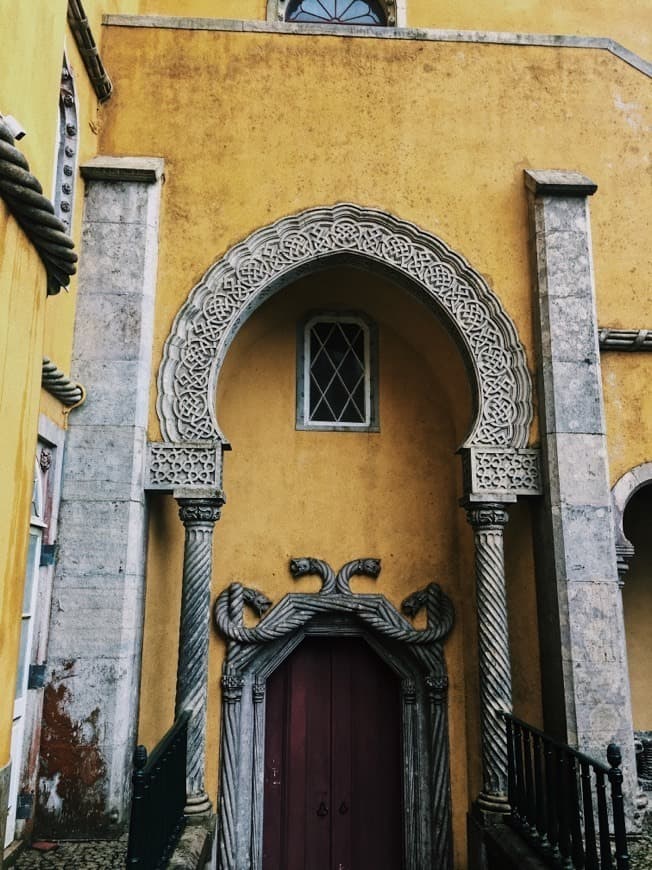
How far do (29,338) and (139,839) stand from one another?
7.37 feet

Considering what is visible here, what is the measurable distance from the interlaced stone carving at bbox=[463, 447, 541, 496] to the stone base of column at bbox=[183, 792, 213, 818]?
9.43 feet

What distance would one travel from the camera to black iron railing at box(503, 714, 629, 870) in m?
3.77

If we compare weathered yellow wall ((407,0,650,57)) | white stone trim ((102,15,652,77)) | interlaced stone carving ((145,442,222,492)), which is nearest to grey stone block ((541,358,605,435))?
interlaced stone carving ((145,442,222,492))

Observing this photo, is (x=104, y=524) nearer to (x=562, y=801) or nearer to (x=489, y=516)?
(x=489, y=516)

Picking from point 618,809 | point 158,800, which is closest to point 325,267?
point 158,800

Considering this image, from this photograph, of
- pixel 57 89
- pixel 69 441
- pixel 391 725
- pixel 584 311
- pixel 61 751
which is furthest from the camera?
pixel 391 725

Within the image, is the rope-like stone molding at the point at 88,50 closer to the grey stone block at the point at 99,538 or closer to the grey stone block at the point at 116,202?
the grey stone block at the point at 116,202

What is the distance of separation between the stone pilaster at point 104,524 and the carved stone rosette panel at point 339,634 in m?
0.97

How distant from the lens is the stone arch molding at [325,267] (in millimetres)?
5559

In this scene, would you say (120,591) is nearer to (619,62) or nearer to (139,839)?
(139,839)

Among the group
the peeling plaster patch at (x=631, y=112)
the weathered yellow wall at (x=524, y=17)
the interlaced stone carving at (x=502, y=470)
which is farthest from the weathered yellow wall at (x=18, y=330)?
the weathered yellow wall at (x=524, y=17)

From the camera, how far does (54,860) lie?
14.4ft

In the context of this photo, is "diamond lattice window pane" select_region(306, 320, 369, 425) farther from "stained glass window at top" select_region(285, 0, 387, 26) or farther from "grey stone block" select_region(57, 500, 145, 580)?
"stained glass window at top" select_region(285, 0, 387, 26)

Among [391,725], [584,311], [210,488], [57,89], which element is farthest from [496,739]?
[57,89]
